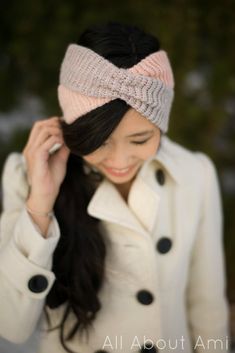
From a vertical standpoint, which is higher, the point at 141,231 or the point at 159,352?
the point at 141,231

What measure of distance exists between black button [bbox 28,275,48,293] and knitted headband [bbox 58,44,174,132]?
0.60m

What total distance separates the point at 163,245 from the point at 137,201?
0.22 meters

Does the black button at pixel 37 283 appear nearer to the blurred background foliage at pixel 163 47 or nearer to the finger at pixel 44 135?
the finger at pixel 44 135

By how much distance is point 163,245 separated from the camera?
184 centimetres

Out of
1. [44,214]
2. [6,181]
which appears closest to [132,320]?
[44,214]

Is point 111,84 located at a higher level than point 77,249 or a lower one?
higher

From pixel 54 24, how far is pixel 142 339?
2053 mm

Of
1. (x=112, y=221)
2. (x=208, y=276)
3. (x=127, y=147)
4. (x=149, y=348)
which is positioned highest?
(x=127, y=147)

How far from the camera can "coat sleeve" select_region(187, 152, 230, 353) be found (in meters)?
1.96

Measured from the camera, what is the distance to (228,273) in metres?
3.33

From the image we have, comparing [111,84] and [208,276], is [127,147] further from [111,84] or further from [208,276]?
[208,276]

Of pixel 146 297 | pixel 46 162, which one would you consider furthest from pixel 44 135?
A: pixel 146 297

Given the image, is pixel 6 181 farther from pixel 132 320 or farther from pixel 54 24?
pixel 54 24

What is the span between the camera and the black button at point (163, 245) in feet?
6.03
